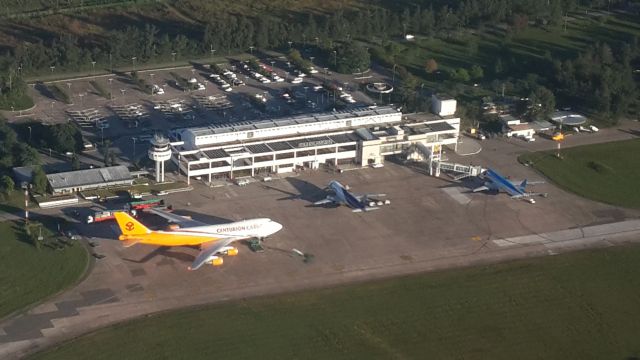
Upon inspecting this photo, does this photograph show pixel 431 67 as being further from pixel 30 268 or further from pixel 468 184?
pixel 30 268

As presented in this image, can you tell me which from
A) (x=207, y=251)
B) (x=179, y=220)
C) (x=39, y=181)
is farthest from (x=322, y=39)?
(x=207, y=251)

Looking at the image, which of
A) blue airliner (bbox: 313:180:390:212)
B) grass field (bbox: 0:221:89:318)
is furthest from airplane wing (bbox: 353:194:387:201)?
grass field (bbox: 0:221:89:318)

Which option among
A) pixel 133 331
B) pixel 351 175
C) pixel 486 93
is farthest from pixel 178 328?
pixel 486 93

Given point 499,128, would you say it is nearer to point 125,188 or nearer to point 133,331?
point 125,188

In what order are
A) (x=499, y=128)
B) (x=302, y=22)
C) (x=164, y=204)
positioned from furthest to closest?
1. (x=302, y=22)
2. (x=499, y=128)
3. (x=164, y=204)

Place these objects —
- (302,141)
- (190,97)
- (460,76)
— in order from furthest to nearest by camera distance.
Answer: (460,76) < (190,97) < (302,141)

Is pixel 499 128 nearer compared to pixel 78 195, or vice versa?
pixel 78 195
